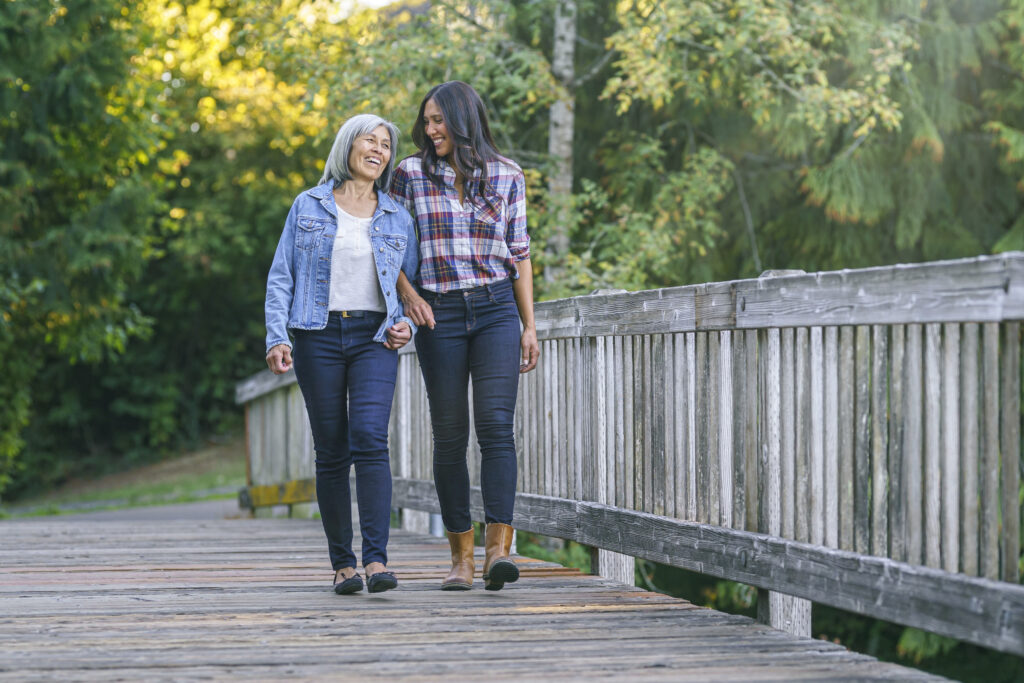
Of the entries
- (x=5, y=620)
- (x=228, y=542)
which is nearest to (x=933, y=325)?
(x=5, y=620)

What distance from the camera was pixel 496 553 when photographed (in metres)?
4.22

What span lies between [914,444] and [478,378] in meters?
1.57

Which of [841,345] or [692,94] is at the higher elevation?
[692,94]

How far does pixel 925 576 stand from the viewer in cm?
298

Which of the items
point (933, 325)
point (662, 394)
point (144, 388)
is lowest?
point (144, 388)

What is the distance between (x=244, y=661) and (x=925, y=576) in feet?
5.38

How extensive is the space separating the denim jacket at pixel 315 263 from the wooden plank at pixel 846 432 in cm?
146

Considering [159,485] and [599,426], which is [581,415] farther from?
[159,485]

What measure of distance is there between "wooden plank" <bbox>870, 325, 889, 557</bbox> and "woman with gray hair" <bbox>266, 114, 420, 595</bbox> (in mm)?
1554

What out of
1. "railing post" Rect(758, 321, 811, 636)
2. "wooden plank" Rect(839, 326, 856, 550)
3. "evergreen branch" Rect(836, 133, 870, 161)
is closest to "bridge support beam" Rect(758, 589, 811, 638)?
"railing post" Rect(758, 321, 811, 636)

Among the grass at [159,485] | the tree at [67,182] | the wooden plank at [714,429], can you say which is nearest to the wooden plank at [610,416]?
the wooden plank at [714,429]

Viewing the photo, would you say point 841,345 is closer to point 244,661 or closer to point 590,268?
point 244,661

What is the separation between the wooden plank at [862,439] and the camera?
323 centimetres

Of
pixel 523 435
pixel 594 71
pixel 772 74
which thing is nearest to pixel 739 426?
pixel 523 435
